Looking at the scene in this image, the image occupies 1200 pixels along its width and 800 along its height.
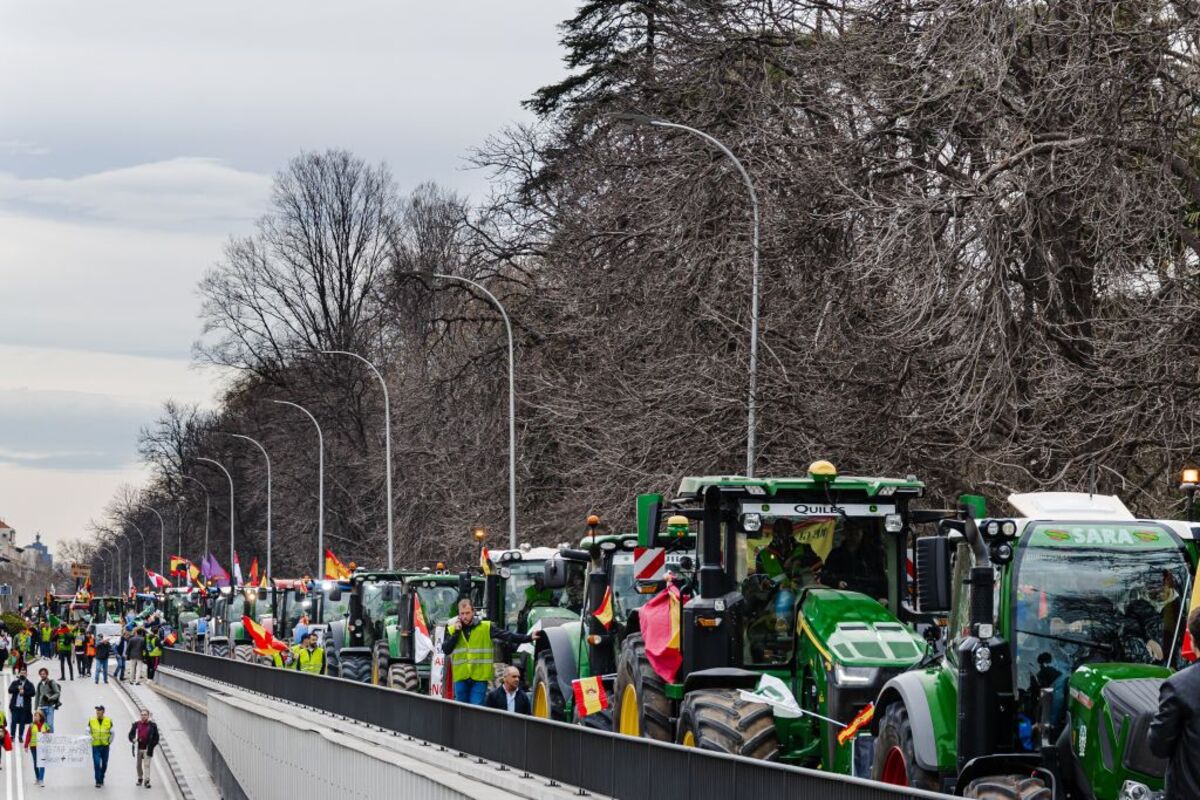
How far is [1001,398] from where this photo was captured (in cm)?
2503

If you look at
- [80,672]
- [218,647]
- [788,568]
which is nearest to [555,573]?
[788,568]

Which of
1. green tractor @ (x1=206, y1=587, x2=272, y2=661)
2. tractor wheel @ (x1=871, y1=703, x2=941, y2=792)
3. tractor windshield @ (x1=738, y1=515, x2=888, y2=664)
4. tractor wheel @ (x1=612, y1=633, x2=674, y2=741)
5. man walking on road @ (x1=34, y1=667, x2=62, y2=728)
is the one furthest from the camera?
green tractor @ (x1=206, y1=587, x2=272, y2=661)

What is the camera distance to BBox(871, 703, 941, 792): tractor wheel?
1192 cm

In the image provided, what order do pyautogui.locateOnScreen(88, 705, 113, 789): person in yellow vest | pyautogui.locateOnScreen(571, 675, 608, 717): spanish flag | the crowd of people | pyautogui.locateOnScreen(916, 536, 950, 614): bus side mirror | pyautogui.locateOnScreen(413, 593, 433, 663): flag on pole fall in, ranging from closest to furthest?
pyautogui.locateOnScreen(916, 536, 950, 614): bus side mirror < pyautogui.locateOnScreen(571, 675, 608, 717): spanish flag < pyautogui.locateOnScreen(413, 593, 433, 663): flag on pole < pyautogui.locateOnScreen(88, 705, 113, 789): person in yellow vest < the crowd of people

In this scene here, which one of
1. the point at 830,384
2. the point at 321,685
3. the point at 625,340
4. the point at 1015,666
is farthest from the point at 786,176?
the point at 1015,666

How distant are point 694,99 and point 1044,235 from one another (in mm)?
16202

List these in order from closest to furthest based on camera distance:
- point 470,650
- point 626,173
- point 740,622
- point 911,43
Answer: point 740,622
point 470,650
point 911,43
point 626,173

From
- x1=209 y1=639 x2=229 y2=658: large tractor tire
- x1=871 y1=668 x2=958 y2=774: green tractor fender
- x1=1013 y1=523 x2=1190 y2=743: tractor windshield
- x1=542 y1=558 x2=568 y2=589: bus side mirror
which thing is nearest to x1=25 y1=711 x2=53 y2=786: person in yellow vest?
x1=209 y1=639 x2=229 y2=658: large tractor tire

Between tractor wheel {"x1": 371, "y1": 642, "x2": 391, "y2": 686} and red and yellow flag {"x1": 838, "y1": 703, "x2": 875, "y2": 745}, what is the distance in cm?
1997

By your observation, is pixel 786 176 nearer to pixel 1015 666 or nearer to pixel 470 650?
pixel 470 650

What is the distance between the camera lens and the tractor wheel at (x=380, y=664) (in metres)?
33.8

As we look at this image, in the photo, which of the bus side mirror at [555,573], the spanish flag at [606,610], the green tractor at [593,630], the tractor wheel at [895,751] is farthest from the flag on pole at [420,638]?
the tractor wheel at [895,751]

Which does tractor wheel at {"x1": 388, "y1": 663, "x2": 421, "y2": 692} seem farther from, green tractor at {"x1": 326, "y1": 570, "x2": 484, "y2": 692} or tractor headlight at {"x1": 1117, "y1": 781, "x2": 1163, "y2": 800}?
tractor headlight at {"x1": 1117, "y1": 781, "x2": 1163, "y2": 800}

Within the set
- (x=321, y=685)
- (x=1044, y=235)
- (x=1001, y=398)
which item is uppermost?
(x=1044, y=235)
